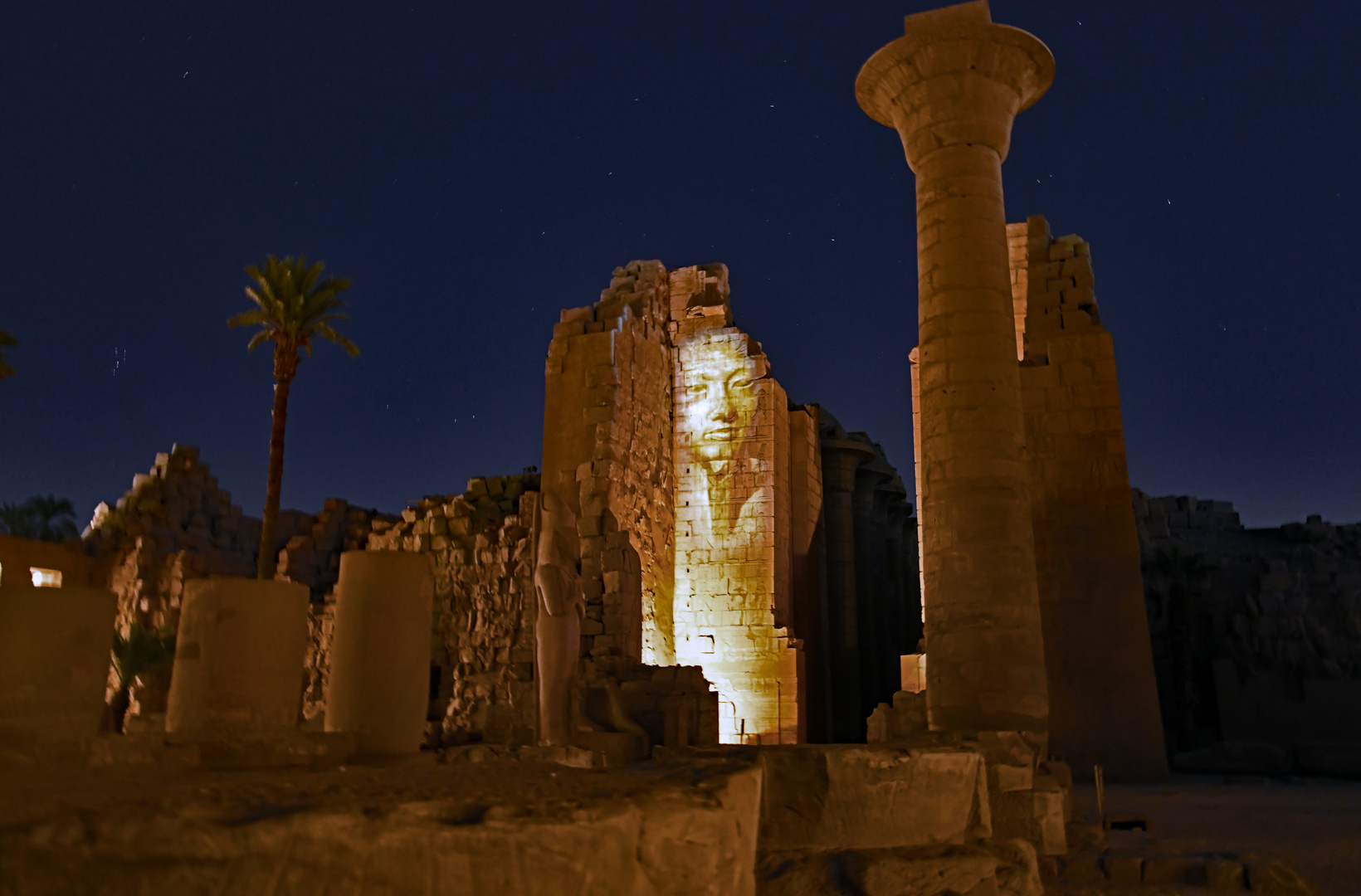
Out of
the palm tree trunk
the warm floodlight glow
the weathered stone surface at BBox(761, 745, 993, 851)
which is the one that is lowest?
Result: the weathered stone surface at BBox(761, 745, 993, 851)

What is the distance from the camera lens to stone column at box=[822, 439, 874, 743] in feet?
65.2

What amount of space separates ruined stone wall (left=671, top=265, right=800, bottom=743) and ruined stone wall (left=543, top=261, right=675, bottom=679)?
452 mm

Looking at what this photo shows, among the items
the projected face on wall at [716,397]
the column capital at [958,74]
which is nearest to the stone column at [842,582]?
the projected face on wall at [716,397]

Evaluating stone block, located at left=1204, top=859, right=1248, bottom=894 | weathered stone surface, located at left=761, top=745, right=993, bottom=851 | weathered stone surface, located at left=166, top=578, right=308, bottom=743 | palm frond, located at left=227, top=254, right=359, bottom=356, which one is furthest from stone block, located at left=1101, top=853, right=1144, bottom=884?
palm frond, located at left=227, top=254, right=359, bottom=356

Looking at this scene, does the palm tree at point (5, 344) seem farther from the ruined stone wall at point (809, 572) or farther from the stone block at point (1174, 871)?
the stone block at point (1174, 871)

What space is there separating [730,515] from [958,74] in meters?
9.71

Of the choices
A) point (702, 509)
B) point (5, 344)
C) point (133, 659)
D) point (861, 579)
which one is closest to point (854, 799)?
point (702, 509)

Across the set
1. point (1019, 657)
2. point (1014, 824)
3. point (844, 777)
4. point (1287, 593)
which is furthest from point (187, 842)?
point (1287, 593)

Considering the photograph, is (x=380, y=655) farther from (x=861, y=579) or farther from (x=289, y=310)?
(x=861, y=579)

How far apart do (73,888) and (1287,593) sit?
21.3 meters

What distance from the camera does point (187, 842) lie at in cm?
231

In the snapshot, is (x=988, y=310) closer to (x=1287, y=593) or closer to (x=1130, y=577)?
(x=1130, y=577)

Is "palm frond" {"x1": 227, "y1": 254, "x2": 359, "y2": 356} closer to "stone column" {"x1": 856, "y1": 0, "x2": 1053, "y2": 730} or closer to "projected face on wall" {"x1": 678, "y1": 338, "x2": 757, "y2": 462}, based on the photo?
"projected face on wall" {"x1": 678, "y1": 338, "x2": 757, "y2": 462}

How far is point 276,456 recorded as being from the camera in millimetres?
18891
